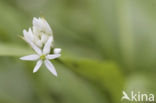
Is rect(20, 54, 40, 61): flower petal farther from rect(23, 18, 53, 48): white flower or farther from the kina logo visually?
the kina logo

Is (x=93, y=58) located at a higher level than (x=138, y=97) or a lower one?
higher

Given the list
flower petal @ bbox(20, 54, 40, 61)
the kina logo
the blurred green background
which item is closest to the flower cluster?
flower petal @ bbox(20, 54, 40, 61)

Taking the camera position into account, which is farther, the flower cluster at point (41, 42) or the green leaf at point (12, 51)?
the green leaf at point (12, 51)

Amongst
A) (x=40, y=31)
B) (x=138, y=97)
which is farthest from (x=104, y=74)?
(x=40, y=31)

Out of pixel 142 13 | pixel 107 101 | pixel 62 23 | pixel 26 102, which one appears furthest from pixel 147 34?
pixel 26 102

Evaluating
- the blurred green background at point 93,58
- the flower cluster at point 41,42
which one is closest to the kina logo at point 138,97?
the blurred green background at point 93,58

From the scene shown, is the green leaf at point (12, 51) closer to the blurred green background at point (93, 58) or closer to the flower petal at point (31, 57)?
the blurred green background at point (93, 58)

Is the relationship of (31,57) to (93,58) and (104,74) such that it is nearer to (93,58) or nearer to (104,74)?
(104,74)

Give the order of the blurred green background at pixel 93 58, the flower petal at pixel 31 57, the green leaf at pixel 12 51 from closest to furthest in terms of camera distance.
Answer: the flower petal at pixel 31 57
the green leaf at pixel 12 51
the blurred green background at pixel 93 58

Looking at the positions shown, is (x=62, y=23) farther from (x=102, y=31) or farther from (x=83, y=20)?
(x=102, y=31)
